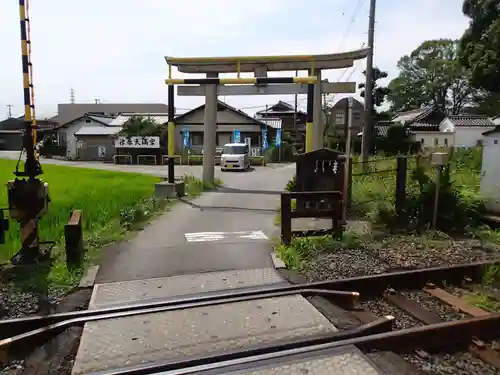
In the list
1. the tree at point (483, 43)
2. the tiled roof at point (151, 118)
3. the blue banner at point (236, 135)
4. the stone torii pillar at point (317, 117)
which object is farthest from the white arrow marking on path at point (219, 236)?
the tiled roof at point (151, 118)

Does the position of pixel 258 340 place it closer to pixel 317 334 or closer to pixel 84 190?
pixel 317 334

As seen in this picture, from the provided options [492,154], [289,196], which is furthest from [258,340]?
[492,154]

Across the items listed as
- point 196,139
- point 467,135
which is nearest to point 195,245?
point 196,139

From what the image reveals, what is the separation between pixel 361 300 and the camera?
15.4 ft

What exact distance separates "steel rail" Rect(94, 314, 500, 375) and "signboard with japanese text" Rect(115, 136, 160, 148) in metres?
32.9

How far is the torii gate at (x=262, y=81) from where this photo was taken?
12516 mm

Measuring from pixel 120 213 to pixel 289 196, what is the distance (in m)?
4.03

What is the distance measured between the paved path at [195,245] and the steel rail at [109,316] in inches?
Answer: 46.5

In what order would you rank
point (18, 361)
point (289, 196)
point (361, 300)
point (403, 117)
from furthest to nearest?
point (403, 117)
point (289, 196)
point (361, 300)
point (18, 361)

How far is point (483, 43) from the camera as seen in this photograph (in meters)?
17.8

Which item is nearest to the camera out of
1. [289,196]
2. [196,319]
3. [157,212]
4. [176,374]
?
[176,374]

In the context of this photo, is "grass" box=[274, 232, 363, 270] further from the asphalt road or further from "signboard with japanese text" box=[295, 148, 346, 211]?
"signboard with japanese text" box=[295, 148, 346, 211]

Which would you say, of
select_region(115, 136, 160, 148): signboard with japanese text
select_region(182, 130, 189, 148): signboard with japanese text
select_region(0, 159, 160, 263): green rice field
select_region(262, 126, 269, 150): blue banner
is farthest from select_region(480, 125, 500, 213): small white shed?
select_region(115, 136, 160, 148): signboard with japanese text

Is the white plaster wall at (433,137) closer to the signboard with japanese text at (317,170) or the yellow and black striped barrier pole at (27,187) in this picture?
the signboard with japanese text at (317,170)
